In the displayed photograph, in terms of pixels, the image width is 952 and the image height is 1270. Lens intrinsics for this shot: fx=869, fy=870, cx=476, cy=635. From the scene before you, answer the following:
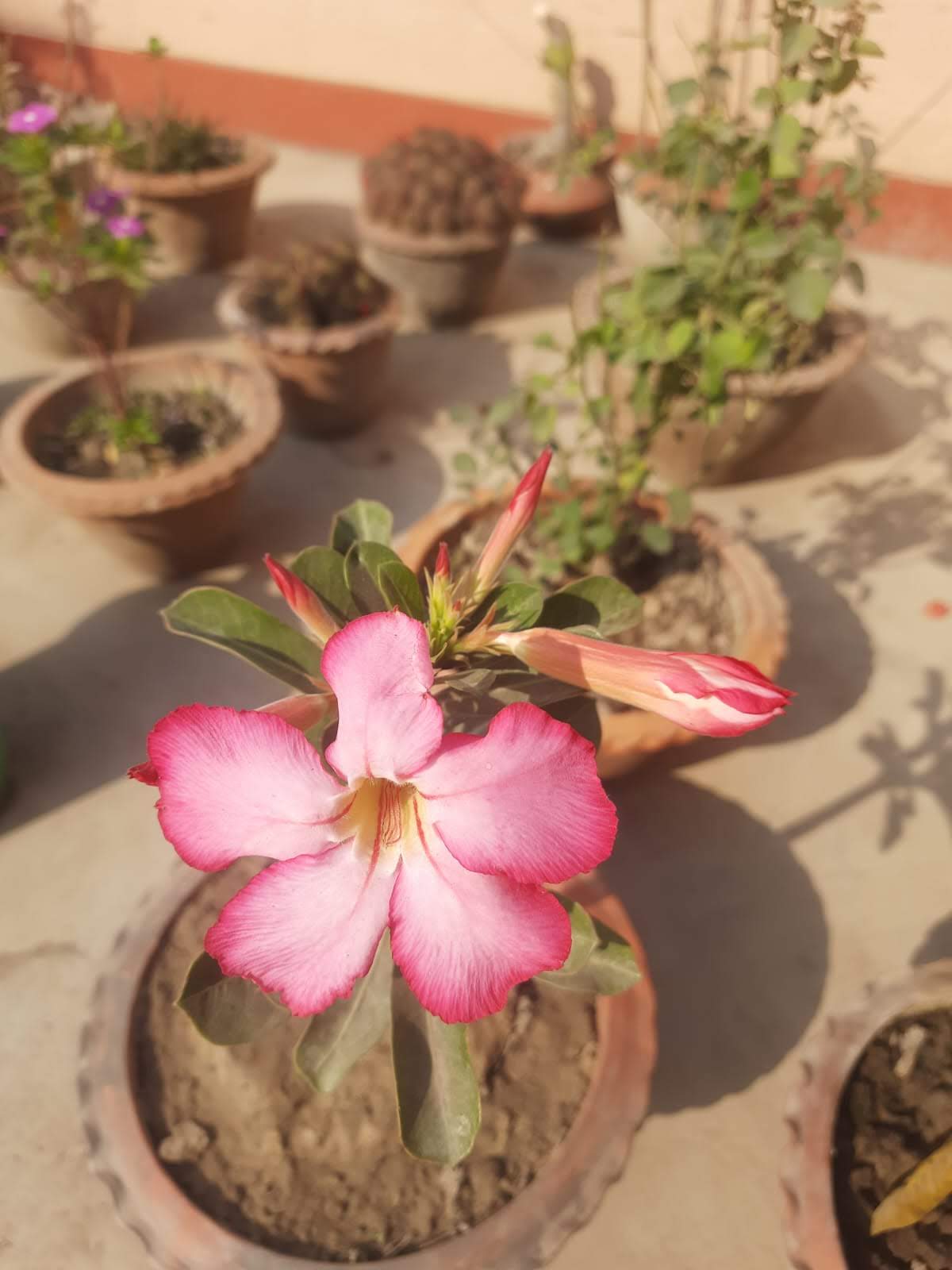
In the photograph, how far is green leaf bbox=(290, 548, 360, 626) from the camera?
2.90ft

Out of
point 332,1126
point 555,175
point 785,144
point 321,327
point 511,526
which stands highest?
point 785,144

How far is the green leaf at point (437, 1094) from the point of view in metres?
0.85

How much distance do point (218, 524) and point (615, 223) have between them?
259 centimetres

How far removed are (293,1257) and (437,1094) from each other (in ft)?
1.17

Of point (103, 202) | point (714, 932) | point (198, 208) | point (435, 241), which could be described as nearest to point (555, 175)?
point (435, 241)

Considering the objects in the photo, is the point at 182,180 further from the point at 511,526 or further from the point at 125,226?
the point at 511,526

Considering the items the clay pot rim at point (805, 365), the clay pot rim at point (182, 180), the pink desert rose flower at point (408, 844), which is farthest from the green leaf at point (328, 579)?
the clay pot rim at point (182, 180)

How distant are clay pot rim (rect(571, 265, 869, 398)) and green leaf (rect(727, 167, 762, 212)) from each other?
1.73 ft

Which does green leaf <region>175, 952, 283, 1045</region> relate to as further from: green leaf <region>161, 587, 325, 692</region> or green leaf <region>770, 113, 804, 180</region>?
green leaf <region>770, 113, 804, 180</region>

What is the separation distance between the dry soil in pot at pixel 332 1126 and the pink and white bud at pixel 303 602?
648 mm

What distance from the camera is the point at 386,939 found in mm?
1010

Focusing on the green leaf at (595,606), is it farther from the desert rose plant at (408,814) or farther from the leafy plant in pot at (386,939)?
the desert rose plant at (408,814)

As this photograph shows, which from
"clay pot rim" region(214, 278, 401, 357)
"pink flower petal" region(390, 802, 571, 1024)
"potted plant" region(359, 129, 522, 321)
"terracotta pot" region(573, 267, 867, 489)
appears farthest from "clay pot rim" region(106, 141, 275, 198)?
"pink flower petal" region(390, 802, 571, 1024)

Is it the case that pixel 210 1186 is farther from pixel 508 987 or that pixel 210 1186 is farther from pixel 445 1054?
pixel 508 987
